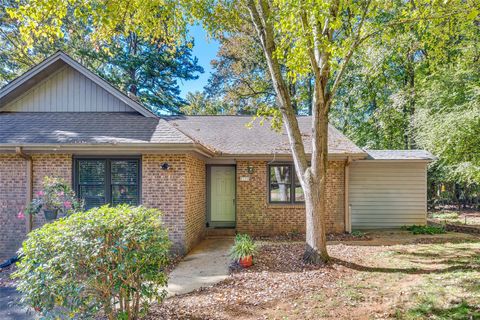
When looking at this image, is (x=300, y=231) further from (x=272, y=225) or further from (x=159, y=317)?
(x=159, y=317)

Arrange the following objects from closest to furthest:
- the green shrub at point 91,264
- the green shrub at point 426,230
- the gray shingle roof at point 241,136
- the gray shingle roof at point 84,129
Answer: the green shrub at point 91,264
the gray shingle roof at point 84,129
the gray shingle roof at point 241,136
the green shrub at point 426,230

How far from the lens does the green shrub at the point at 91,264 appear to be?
302 centimetres

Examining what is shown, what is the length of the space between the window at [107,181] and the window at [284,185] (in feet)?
14.3

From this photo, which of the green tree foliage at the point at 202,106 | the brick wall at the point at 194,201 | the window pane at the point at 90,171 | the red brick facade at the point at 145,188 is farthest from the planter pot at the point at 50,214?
the green tree foliage at the point at 202,106

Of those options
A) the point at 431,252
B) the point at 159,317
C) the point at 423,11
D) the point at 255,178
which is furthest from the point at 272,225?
the point at 423,11

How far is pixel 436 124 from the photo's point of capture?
11.4 meters

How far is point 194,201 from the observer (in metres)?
8.30

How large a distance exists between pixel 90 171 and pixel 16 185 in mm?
1829

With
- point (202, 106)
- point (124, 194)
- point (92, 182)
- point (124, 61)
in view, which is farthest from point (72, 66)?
point (202, 106)

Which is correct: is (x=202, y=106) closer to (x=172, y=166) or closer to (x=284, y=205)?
(x=284, y=205)

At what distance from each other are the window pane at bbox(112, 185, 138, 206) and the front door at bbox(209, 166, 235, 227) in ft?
10.3

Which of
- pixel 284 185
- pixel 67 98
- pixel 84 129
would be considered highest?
pixel 67 98

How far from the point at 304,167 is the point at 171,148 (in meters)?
3.10

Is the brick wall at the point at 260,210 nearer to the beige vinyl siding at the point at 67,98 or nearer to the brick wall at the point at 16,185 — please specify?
the beige vinyl siding at the point at 67,98
